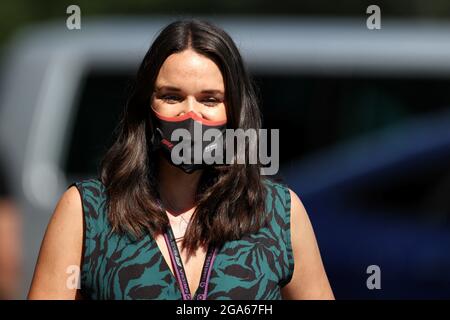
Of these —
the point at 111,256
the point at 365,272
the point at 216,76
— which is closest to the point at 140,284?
the point at 111,256

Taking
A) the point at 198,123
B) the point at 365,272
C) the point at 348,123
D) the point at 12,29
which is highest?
the point at 12,29

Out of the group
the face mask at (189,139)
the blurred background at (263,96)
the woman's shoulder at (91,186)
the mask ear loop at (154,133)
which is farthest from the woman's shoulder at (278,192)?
the blurred background at (263,96)

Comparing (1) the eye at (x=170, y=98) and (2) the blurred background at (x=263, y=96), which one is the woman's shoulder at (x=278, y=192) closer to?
(1) the eye at (x=170, y=98)

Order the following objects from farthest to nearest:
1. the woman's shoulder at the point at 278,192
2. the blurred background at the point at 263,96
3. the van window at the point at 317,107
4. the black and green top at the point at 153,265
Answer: the van window at the point at 317,107
the blurred background at the point at 263,96
the woman's shoulder at the point at 278,192
the black and green top at the point at 153,265

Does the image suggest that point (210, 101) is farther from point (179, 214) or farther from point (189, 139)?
point (179, 214)

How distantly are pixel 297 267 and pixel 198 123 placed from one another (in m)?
0.39

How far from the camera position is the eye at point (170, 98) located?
2.34 m

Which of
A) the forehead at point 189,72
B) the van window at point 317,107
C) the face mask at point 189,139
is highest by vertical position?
the van window at point 317,107

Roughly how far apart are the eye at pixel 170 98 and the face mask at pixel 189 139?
0.11 ft

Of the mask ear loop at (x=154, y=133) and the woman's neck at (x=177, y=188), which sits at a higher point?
the mask ear loop at (x=154, y=133)

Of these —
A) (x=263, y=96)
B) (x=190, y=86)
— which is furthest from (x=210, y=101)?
(x=263, y=96)

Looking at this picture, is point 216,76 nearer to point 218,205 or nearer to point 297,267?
point 218,205

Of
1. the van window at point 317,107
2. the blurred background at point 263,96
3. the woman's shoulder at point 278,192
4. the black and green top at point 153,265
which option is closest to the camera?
the black and green top at point 153,265
